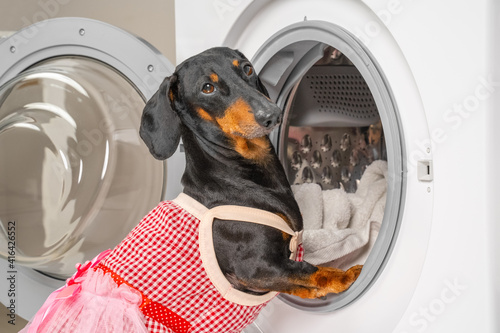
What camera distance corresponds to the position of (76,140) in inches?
59.1

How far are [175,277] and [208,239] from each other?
10 cm

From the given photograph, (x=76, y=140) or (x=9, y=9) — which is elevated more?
(x=9, y=9)

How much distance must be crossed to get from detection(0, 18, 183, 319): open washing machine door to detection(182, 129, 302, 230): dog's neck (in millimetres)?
324

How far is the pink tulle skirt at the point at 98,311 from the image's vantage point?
1.08 meters

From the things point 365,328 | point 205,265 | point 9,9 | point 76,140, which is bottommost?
point 365,328

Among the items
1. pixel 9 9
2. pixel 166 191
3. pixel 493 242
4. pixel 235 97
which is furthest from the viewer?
pixel 9 9

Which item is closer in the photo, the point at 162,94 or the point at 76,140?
the point at 162,94

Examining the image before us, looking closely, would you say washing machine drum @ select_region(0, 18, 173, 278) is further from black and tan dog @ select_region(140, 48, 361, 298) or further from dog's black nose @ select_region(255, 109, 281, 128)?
dog's black nose @ select_region(255, 109, 281, 128)

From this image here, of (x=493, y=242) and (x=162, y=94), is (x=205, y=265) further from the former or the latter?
(x=493, y=242)

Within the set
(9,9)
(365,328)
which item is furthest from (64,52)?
(365,328)

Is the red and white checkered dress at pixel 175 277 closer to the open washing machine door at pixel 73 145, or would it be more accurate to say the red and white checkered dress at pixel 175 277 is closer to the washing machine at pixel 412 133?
the washing machine at pixel 412 133

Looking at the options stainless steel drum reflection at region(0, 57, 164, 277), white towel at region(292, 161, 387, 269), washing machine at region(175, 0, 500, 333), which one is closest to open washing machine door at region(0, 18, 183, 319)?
stainless steel drum reflection at region(0, 57, 164, 277)

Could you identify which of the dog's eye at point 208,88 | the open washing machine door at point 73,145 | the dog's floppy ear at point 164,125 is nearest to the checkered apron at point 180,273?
the dog's floppy ear at point 164,125

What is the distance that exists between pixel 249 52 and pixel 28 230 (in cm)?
76
